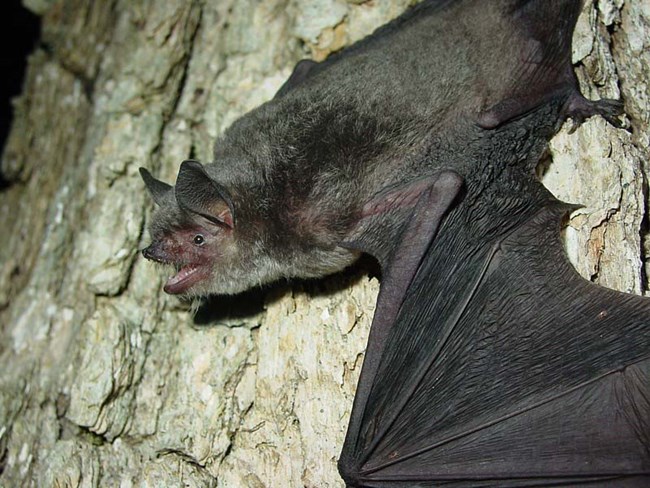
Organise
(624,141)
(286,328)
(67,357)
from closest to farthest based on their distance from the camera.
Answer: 1. (624,141)
2. (286,328)
3. (67,357)

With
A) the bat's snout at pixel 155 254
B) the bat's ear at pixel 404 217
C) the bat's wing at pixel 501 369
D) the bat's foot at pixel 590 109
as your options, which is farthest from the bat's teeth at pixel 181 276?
the bat's foot at pixel 590 109

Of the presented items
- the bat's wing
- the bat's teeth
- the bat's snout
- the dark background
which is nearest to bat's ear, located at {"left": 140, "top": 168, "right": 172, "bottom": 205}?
the bat's snout

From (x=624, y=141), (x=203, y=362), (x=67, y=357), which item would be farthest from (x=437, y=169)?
(x=67, y=357)

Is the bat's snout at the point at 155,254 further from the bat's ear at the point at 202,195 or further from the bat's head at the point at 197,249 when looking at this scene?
the bat's ear at the point at 202,195

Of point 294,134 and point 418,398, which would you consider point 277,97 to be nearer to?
point 294,134

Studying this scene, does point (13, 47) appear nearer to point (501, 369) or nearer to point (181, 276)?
point (181, 276)

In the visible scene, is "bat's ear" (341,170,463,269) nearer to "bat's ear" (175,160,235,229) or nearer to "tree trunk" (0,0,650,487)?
"tree trunk" (0,0,650,487)
